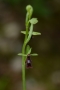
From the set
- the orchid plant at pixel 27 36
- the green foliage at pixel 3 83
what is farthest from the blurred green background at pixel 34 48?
the orchid plant at pixel 27 36

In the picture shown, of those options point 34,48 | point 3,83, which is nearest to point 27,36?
point 3,83

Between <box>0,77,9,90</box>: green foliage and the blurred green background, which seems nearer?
<box>0,77,9,90</box>: green foliage

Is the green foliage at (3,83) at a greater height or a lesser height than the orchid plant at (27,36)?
lesser

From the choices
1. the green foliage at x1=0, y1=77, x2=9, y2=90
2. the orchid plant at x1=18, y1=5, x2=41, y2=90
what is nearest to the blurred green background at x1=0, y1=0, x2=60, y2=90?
the green foliage at x1=0, y1=77, x2=9, y2=90

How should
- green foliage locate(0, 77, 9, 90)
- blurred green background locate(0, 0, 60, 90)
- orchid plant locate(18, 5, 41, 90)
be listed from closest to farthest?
1. orchid plant locate(18, 5, 41, 90)
2. green foliage locate(0, 77, 9, 90)
3. blurred green background locate(0, 0, 60, 90)

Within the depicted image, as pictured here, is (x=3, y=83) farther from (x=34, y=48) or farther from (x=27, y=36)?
(x=27, y=36)

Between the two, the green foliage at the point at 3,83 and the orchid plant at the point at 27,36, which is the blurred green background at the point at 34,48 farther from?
the orchid plant at the point at 27,36

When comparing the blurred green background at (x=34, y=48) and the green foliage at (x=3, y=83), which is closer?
the green foliage at (x=3, y=83)

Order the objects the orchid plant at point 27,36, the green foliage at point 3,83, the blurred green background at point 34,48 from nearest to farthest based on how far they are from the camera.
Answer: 1. the orchid plant at point 27,36
2. the green foliage at point 3,83
3. the blurred green background at point 34,48

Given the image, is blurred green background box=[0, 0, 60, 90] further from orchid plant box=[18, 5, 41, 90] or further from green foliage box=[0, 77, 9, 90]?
orchid plant box=[18, 5, 41, 90]
